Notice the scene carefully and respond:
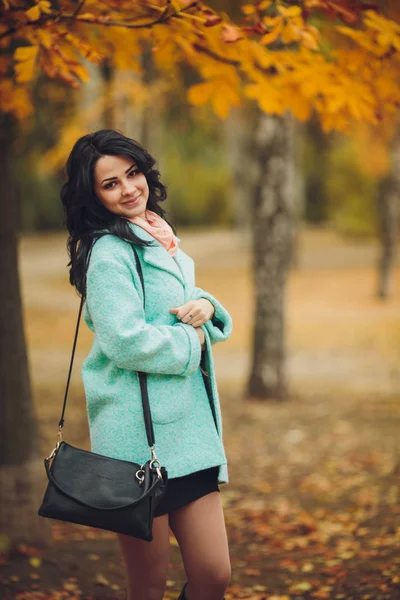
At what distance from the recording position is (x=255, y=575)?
3701mm

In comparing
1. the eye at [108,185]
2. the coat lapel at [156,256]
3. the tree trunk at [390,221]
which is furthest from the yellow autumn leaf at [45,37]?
the tree trunk at [390,221]

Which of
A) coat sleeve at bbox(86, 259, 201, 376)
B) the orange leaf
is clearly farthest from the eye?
the orange leaf

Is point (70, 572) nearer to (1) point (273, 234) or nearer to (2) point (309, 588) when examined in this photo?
(2) point (309, 588)

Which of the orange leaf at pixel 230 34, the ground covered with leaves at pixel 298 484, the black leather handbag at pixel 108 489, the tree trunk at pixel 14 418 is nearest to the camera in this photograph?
the black leather handbag at pixel 108 489

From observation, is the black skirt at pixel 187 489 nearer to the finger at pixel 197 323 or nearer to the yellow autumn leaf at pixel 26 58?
the finger at pixel 197 323

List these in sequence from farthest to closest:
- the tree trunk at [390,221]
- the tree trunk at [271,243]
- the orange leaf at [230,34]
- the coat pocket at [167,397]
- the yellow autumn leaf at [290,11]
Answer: the tree trunk at [390,221] < the tree trunk at [271,243] < the yellow autumn leaf at [290,11] < the orange leaf at [230,34] < the coat pocket at [167,397]

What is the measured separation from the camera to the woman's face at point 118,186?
2.33 meters

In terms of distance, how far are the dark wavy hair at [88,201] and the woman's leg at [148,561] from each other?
81 cm

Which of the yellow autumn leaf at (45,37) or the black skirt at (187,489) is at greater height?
the yellow autumn leaf at (45,37)

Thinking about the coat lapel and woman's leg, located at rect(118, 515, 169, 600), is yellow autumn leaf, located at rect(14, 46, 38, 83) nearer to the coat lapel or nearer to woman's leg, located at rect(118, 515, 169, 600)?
the coat lapel

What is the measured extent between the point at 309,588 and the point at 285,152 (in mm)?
4902

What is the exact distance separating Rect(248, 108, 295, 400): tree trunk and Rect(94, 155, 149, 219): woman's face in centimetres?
517

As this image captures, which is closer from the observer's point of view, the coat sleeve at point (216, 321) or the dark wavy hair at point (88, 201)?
the dark wavy hair at point (88, 201)

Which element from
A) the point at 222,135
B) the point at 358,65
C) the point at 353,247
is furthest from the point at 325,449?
the point at 222,135
